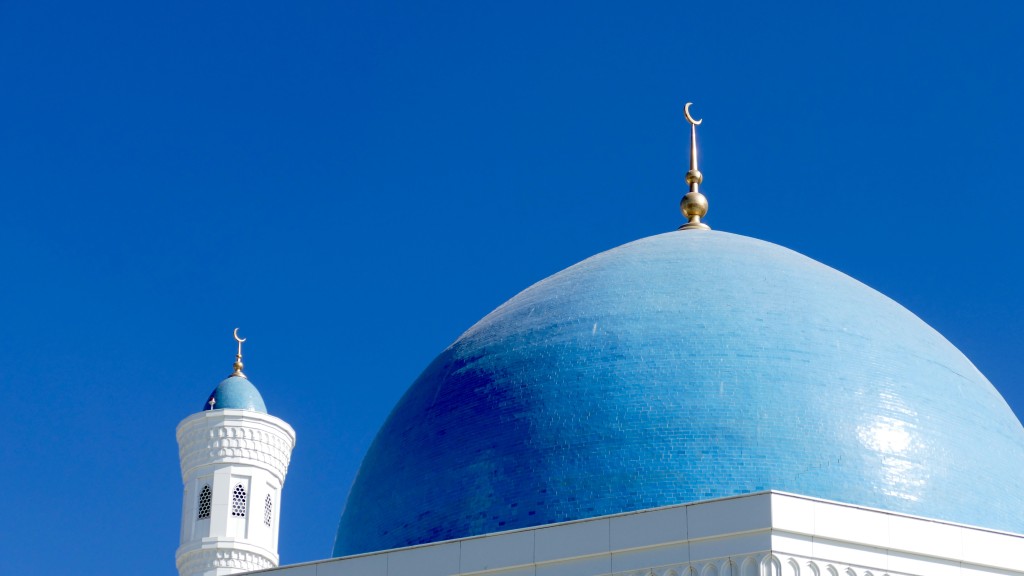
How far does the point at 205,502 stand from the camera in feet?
59.1

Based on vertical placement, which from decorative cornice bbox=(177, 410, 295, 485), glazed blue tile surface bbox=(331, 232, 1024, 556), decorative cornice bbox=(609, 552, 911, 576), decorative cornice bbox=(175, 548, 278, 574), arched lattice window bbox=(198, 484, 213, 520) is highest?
decorative cornice bbox=(177, 410, 295, 485)

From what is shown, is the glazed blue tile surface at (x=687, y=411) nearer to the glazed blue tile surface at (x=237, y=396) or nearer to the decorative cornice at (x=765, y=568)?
the decorative cornice at (x=765, y=568)

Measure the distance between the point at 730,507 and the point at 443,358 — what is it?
3.40 m

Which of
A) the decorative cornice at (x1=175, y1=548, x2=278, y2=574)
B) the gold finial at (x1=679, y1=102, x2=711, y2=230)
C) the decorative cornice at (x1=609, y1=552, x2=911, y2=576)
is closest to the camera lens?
the decorative cornice at (x1=609, y1=552, x2=911, y2=576)

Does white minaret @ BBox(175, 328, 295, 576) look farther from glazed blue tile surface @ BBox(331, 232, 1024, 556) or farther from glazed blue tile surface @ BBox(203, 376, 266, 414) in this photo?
glazed blue tile surface @ BBox(331, 232, 1024, 556)

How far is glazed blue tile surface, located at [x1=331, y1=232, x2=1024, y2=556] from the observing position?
10711 mm

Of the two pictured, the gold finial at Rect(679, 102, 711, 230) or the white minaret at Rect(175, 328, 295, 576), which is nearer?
the gold finial at Rect(679, 102, 711, 230)

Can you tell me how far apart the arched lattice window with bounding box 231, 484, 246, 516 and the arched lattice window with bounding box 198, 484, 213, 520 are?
21 cm

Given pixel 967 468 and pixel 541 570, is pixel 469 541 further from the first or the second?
pixel 967 468

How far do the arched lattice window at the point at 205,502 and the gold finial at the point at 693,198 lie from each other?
245 inches

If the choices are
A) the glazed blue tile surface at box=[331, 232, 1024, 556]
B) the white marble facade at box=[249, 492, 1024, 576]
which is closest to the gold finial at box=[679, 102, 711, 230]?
the glazed blue tile surface at box=[331, 232, 1024, 556]

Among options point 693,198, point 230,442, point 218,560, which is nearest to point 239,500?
point 230,442

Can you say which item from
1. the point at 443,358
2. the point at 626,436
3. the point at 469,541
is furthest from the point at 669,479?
the point at 443,358

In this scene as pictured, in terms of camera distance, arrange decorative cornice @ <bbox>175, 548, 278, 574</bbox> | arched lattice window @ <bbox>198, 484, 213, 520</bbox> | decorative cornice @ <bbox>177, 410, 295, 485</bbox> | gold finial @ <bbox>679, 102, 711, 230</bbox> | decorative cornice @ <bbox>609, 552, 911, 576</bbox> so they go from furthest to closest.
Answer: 1. decorative cornice @ <bbox>177, 410, 295, 485</bbox>
2. arched lattice window @ <bbox>198, 484, 213, 520</bbox>
3. decorative cornice @ <bbox>175, 548, 278, 574</bbox>
4. gold finial @ <bbox>679, 102, 711, 230</bbox>
5. decorative cornice @ <bbox>609, 552, 911, 576</bbox>
